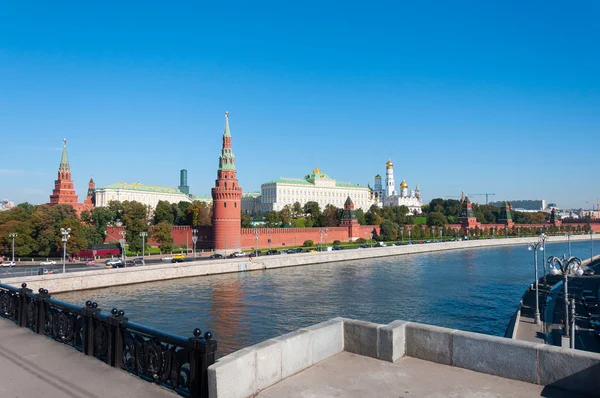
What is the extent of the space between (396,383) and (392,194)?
14694cm

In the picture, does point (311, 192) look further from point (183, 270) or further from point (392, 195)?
point (183, 270)

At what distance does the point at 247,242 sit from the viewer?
5647cm

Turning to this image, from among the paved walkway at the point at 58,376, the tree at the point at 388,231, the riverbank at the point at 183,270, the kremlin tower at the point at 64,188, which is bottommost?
the riverbank at the point at 183,270

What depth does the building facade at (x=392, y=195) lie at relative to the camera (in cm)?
14350

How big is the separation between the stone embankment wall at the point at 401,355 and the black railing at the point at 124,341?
34 cm

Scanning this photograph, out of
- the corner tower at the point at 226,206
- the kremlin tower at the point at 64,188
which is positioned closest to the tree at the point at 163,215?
the kremlin tower at the point at 64,188

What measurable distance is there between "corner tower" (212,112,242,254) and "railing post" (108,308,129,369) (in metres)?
47.4

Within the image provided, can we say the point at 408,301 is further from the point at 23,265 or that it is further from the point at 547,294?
the point at 23,265

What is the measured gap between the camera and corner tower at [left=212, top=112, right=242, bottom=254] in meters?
53.2

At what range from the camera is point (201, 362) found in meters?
4.34

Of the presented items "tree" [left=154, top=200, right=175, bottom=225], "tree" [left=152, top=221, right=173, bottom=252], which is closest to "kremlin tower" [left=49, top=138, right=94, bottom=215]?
"tree" [left=154, top=200, right=175, bottom=225]

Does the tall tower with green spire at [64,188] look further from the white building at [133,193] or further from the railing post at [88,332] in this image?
the railing post at [88,332]

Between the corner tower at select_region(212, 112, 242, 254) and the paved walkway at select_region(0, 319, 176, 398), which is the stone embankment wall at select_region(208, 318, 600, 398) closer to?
the paved walkway at select_region(0, 319, 176, 398)

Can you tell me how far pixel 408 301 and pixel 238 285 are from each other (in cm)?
1165
